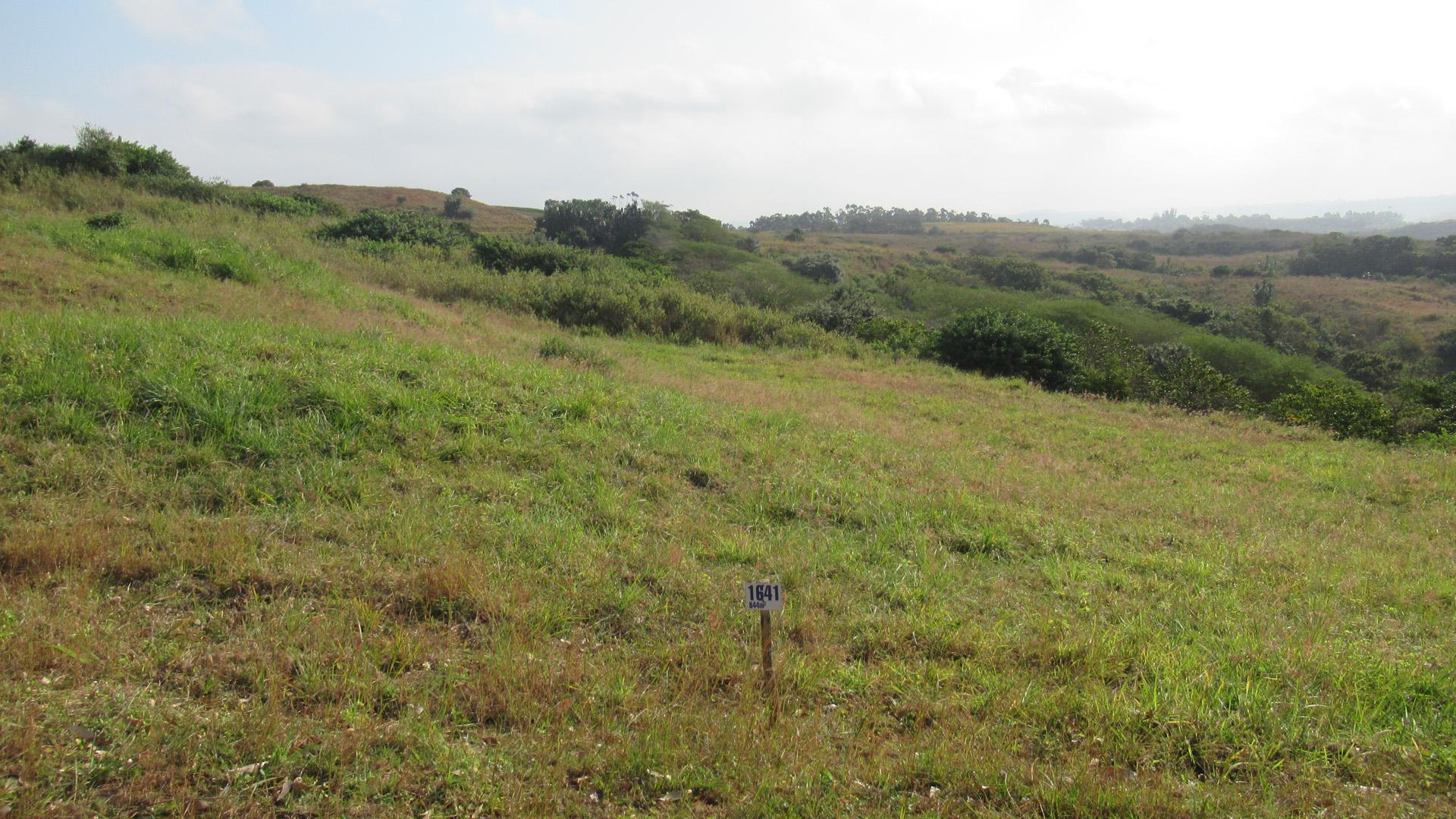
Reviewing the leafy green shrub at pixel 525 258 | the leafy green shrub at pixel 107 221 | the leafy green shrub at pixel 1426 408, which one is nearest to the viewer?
the leafy green shrub at pixel 107 221

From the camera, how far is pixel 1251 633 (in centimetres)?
445

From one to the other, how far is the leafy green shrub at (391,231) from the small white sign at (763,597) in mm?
21033

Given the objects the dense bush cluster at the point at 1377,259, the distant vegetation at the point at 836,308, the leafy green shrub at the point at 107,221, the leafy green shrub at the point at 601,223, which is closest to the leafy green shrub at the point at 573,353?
the distant vegetation at the point at 836,308

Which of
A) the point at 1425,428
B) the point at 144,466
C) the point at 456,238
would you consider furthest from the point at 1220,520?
the point at 456,238

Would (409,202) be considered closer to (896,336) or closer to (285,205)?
(285,205)

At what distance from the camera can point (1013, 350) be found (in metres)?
17.5

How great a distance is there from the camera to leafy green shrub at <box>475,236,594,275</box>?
73.4 ft

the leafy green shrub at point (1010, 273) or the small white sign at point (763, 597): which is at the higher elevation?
the leafy green shrub at point (1010, 273)

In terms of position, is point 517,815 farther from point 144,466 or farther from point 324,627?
point 144,466

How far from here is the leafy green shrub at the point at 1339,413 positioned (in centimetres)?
1375

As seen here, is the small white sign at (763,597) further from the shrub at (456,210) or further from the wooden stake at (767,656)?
the shrub at (456,210)

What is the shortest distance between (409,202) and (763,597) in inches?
1689

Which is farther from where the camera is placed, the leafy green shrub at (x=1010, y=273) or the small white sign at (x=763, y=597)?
the leafy green shrub at (x=1010, y=273)

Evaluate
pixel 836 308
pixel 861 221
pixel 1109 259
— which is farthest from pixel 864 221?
pixel 836 308
